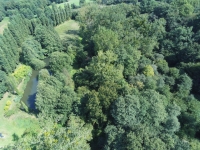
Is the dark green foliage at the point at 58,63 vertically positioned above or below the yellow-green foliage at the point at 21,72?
above

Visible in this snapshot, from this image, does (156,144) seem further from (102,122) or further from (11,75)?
(11,75)

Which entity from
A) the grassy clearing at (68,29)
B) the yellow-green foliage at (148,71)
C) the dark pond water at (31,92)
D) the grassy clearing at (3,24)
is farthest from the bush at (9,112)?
the grassy clearing at (3,24)

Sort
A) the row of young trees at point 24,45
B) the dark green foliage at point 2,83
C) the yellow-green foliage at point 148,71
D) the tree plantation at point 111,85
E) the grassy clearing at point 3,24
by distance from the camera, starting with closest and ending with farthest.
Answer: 1. the tree plantation at point 111,85
2. the yellow-green foliage at point 148,71
3. the dark green foliage at point 2,83
4. the row of young trees at point 24,45
5. the grassy clearing at point 3,24

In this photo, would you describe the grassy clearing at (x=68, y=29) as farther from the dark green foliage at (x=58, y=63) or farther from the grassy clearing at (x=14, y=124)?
the grassy clearing at (x=14, y=124)

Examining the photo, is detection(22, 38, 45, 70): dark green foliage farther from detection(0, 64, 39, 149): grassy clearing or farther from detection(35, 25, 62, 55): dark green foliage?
detection(0, 64, 39, 149): grassy clearing

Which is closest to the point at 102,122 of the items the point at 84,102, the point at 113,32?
the point at 84,102

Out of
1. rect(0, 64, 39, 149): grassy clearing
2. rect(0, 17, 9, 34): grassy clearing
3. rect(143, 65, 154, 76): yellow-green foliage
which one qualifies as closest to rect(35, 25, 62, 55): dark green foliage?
rect(0, 17, 9, 34): grassy clearing
